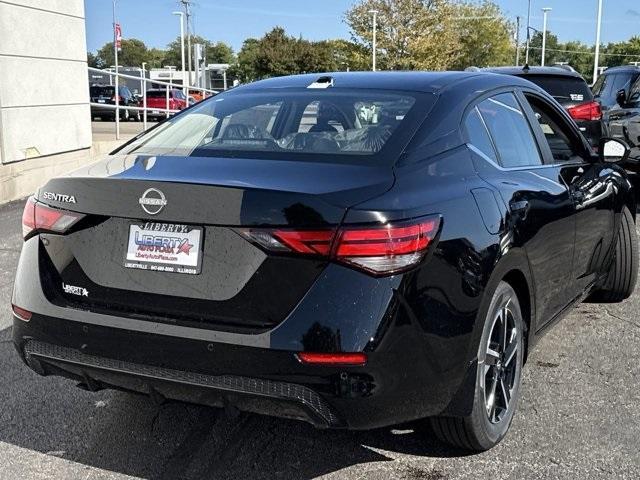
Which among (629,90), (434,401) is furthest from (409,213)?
(629,90)

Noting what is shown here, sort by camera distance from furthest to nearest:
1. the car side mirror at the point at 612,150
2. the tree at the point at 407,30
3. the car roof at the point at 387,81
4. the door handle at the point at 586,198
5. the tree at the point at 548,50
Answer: the tree at the point at 548,50 < the tree at the point at 407,30 < the car side mirror at the point at 612,150 < the door handle at the point at 586,198 < the car roof at the point at 387,81

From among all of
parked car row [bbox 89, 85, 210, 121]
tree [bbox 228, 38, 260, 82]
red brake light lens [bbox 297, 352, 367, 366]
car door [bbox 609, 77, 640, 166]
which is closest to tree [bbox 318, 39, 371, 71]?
tree [bbox 228, 38, 260, 82]

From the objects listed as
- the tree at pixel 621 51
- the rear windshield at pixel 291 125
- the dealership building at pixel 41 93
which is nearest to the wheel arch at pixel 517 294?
the rear windshield at pixel 291 125

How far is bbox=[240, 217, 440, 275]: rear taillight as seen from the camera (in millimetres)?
2520

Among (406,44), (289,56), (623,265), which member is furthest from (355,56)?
(623,265)

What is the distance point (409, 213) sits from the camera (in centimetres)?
262

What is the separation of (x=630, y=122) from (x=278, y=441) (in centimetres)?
822

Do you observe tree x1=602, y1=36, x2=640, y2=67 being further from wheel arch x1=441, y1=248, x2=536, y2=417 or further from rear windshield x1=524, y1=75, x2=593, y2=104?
wheel arch x1=441, y1=248, x2=536, y2=417

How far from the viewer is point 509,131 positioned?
3.77 meters

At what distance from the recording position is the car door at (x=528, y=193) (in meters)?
3.32

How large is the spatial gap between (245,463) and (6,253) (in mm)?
4695

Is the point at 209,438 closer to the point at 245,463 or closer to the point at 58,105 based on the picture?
the point at 245,463

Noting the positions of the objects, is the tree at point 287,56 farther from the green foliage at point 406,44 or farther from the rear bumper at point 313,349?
the rear bumper at point 313,349

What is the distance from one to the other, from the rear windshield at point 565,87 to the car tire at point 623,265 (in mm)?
4868
